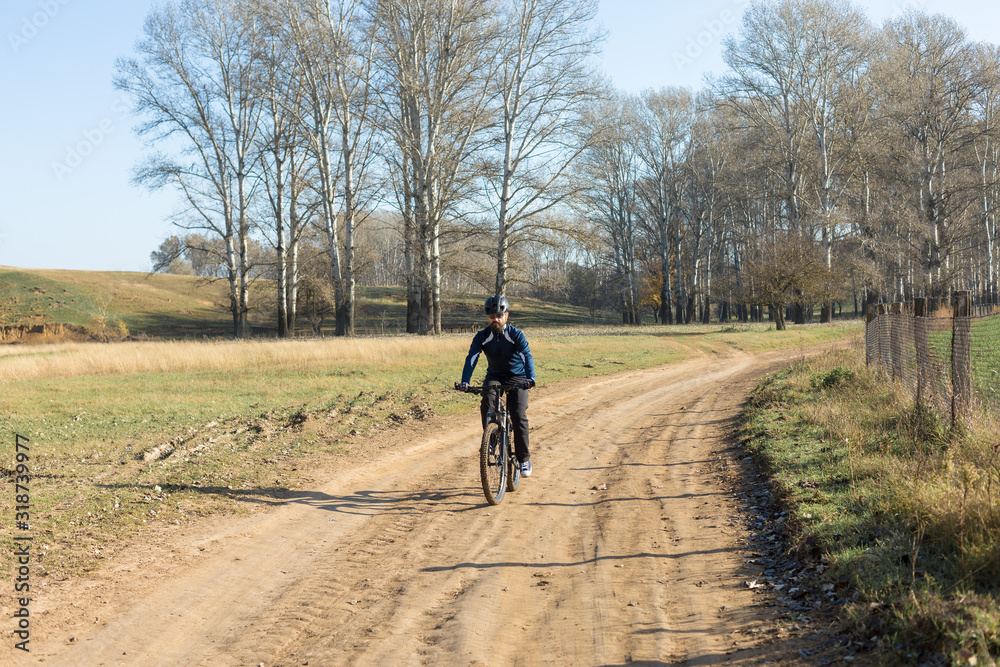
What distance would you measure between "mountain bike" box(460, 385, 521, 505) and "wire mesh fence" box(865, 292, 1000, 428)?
5080mm

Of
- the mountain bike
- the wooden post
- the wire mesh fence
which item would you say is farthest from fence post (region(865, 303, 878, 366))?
the mountain bike

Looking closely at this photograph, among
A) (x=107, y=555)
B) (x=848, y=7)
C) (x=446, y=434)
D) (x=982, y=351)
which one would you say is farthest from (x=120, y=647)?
(x=848, y=7)

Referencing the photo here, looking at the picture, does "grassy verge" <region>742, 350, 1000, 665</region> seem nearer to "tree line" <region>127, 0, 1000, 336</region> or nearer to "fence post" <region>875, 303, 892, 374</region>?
"fence post" <region>875, 303, 892, 374</region>

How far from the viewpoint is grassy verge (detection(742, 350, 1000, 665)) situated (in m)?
3.71

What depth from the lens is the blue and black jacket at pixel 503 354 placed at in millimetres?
7750

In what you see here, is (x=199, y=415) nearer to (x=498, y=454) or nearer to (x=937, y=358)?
(x=498, y=454)

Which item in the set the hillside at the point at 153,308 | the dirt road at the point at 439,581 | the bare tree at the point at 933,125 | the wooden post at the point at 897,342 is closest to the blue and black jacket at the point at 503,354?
the dirt road at the point at 439,581

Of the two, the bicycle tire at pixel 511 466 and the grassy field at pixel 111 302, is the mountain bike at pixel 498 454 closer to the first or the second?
the bicycle tire at pixel 511 466

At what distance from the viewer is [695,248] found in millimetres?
56344

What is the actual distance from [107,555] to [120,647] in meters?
1.96

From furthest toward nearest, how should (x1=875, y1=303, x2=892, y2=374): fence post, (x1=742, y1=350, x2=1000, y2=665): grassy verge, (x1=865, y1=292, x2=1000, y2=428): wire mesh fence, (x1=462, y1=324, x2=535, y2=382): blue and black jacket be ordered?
1. (x1=875, y1=303, x2=892, y2=374): fence post
2. (x1=462, y1=324, x2=535, y2=382): blue and black jacket
3. (x1=865, y1=292, x2=1000, y2=428): wire mesh fence
4. (x1=742, y1=350, x2=1000, y2=665): grassy verge

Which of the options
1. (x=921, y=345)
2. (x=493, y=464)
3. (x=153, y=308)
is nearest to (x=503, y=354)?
Answer: (x=493, y=464)

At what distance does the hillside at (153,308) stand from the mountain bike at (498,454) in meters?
41.8

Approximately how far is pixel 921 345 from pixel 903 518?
16.4 feet
